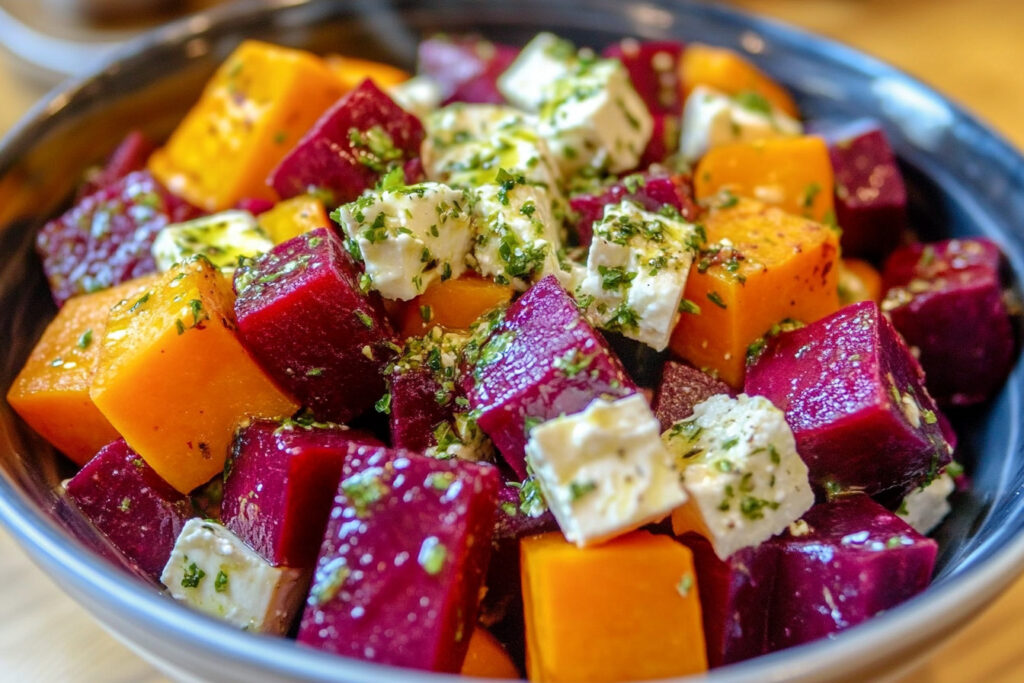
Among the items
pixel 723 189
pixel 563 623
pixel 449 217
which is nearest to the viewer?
pixel 563 623

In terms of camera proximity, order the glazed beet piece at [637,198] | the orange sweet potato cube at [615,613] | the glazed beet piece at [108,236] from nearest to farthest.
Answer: the orange sweet potato cube at [615,613] < the glazed beet piece at [637,198] < the glazed beet piece at [108,236]

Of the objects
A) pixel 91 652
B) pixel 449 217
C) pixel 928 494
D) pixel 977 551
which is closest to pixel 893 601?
pixel 977 551

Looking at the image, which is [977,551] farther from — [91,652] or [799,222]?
[91,652]

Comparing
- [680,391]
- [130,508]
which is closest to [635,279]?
[680,391]

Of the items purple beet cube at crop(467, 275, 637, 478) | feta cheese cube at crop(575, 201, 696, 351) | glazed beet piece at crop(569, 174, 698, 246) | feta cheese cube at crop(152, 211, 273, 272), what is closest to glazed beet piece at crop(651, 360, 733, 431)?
feta cheese cube at crop(575, 201, 696, 351)

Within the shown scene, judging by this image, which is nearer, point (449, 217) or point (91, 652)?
point (449, 217)

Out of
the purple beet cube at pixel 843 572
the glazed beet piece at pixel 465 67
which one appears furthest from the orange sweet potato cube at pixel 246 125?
the purple beet cube at pixel 843 572

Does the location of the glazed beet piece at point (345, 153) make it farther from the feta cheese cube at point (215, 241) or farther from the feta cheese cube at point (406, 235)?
the feta cheese cube at point (406, 235)

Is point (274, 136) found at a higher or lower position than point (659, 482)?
higher
